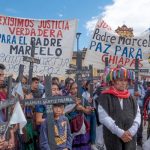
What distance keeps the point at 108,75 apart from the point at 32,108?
1.30 m

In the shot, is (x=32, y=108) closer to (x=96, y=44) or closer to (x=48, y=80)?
(x=48, y=80)

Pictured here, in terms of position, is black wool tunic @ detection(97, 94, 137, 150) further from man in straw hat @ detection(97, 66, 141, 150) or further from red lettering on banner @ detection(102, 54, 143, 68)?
red lettering on banner @ detection(102, 54, 143, 68)

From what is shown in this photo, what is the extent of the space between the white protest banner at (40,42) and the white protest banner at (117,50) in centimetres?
144

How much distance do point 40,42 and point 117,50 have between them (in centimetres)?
247

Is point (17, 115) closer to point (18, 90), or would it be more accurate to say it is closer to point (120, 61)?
point (18, 90)

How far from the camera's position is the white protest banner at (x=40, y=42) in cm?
852

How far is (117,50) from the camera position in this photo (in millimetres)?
10570

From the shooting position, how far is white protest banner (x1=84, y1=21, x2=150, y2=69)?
410 inches

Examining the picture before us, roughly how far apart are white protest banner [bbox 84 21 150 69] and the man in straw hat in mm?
4503

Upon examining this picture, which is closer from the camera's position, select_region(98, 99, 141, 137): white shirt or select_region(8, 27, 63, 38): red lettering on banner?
select_region(98, 99, 141, 137): white shirt

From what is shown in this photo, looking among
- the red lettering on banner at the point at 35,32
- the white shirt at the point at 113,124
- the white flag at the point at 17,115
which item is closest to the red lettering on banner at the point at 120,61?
the red lettering on banner at the point at 35,32

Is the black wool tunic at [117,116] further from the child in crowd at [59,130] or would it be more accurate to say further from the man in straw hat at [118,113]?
the child in crowd at [59,130]

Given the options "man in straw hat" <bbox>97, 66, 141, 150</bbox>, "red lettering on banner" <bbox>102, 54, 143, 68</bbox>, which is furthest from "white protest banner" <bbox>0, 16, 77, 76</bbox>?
"man in straw hat" <bbox>97, 66, 141, 150</bbox>

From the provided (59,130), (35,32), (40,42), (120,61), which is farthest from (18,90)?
(120,61)
